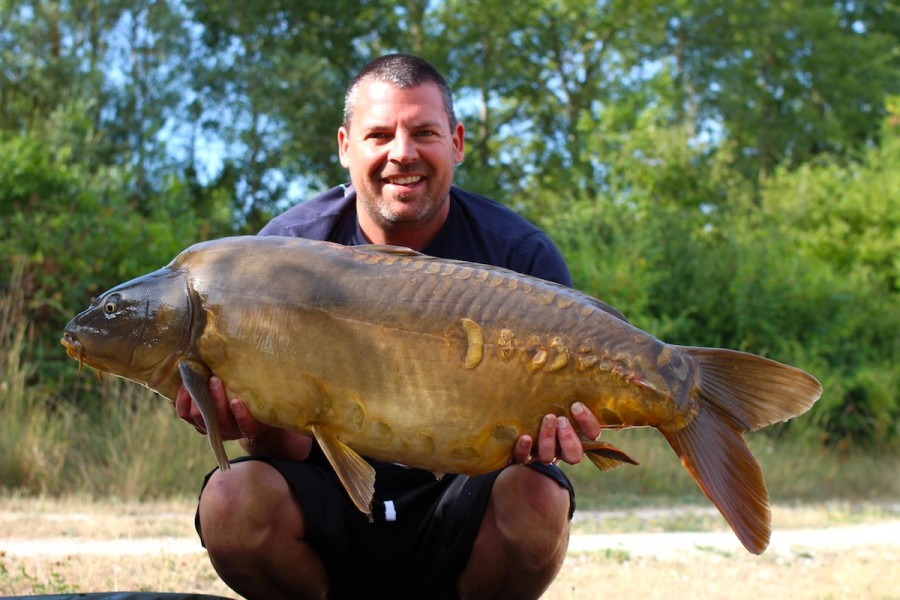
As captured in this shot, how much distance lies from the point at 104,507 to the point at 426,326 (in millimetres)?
3956

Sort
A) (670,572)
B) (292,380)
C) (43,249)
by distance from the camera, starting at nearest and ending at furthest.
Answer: (292,380), (670,572), (43,249)

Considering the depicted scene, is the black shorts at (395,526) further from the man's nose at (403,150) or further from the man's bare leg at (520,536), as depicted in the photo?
the man's nose at (403,150)

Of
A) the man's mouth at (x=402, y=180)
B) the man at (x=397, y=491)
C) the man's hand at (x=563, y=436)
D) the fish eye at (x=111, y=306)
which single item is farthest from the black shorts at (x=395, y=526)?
the man's mouth at (x=402, y=180)

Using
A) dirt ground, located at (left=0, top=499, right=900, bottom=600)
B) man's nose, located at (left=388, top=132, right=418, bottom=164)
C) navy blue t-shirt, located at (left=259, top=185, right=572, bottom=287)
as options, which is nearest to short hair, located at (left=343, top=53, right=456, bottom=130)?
→ man's nose, located at (left=388, top=132, right=418, bottom=164)

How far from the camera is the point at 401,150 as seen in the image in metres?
2.98

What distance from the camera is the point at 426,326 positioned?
2336 millimetres

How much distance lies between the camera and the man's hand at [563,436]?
236cm

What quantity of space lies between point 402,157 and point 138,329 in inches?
38.6

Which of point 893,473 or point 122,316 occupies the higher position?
point 122,316

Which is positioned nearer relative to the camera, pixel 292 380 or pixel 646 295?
pixel 292 380

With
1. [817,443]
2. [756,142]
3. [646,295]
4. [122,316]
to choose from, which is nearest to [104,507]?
[122,316]

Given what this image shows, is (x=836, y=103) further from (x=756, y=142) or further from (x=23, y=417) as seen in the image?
(x=23, y=417)

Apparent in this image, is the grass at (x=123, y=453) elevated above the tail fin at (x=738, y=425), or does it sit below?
below

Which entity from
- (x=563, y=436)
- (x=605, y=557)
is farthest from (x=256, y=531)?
(x=605, y=557)
